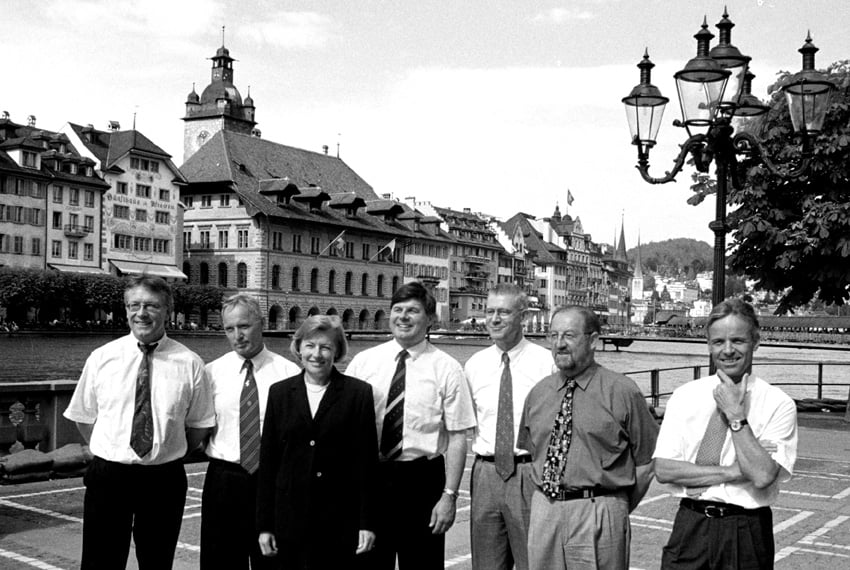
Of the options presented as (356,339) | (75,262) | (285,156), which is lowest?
(356,339)

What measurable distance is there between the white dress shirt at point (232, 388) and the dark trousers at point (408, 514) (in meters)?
0.75

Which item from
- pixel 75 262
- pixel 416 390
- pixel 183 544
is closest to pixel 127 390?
pixel 416 390

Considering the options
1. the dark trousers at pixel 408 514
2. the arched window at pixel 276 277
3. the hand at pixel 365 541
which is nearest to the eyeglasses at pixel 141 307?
the dark trousers at pixel 408 514

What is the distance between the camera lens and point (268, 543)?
5.04m

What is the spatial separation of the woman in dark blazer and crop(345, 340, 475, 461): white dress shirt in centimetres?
44

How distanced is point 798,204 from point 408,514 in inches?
594

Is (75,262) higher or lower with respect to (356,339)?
higher

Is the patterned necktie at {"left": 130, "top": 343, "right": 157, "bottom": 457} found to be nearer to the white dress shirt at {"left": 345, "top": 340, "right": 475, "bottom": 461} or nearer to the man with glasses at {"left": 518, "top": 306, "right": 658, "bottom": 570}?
the white dress shirt at {"left": 345, "top": 340, "right": 475, "bottom": 461}

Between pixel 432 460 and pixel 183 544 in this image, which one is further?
pixel 183 544

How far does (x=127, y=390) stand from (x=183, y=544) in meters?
3.01

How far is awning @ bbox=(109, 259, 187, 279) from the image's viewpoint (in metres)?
80.6

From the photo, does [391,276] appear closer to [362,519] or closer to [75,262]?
[75,262]

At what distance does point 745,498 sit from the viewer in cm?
425

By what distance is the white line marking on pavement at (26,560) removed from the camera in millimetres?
7094
